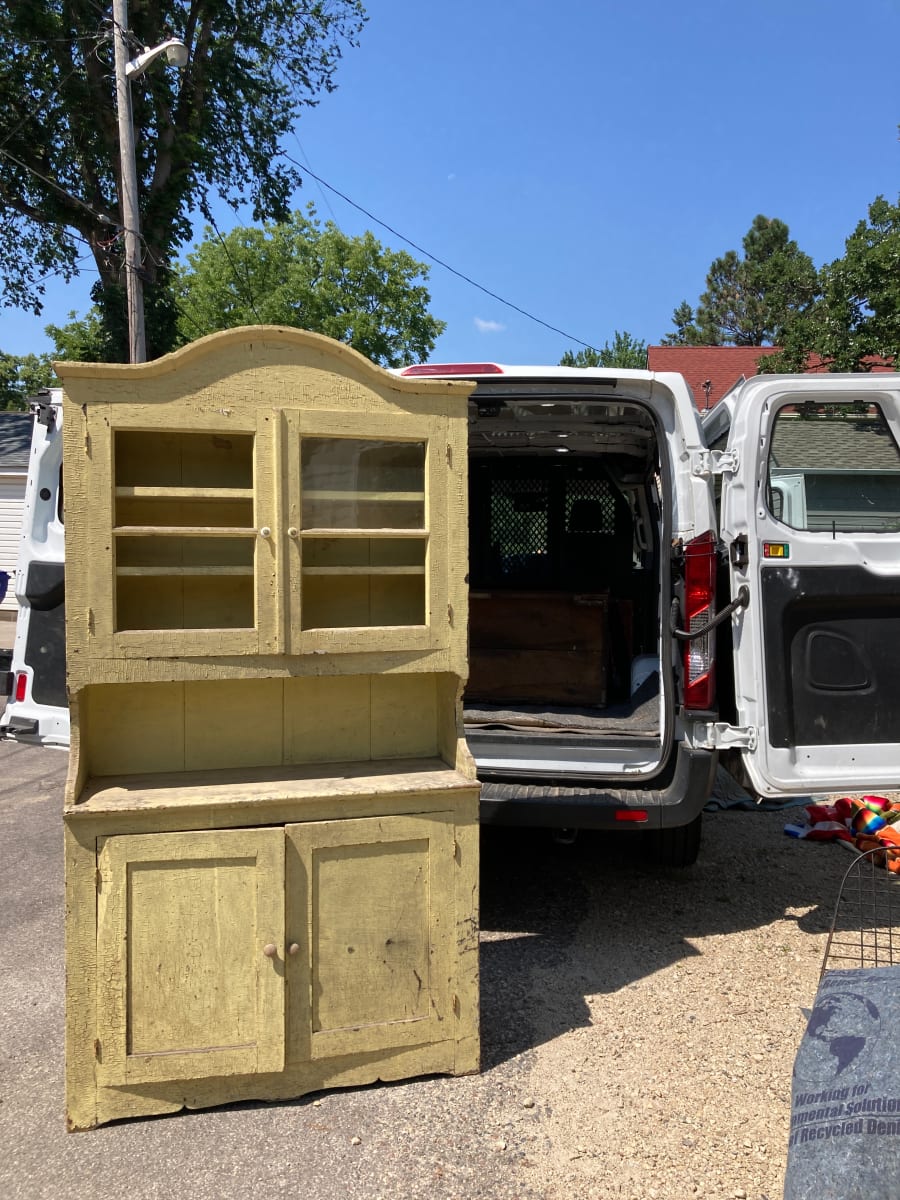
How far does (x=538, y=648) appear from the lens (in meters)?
4.77

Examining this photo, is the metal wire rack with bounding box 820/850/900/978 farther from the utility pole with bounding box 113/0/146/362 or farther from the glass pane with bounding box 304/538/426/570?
the utility pole with bounding box 113/0/146/362

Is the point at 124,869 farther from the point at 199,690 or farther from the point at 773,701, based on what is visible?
the point at 773,701

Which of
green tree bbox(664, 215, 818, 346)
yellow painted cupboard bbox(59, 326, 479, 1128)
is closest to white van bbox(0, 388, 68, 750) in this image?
yellow painted cupboard bbox(59, 326, 479, 1128)

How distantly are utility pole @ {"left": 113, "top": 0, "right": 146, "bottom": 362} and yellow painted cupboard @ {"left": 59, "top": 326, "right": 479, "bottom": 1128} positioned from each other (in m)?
9.09

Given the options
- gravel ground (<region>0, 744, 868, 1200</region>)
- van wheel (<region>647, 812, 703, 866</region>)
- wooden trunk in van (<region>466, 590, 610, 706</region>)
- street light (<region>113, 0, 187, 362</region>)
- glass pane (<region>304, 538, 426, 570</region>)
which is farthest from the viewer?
street light (<region>113, 0, 187, 362</region>)

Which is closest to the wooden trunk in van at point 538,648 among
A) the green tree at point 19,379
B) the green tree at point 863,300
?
the green tree at point 863,300

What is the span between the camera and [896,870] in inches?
169

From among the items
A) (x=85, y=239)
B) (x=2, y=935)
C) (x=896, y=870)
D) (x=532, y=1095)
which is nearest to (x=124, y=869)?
(x=532, y=1095)

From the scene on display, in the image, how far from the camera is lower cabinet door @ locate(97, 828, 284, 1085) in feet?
8.09

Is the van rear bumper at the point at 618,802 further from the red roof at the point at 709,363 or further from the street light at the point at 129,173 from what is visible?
the red roof at the point at 709,363

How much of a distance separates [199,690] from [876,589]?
254cm

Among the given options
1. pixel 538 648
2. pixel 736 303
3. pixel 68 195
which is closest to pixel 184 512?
pixel 538 648

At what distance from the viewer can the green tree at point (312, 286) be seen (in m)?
28.0

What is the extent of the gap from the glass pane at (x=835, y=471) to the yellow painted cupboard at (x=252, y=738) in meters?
1.49
